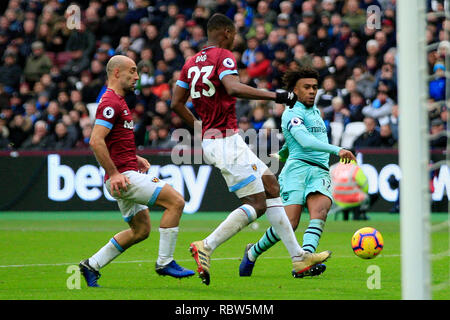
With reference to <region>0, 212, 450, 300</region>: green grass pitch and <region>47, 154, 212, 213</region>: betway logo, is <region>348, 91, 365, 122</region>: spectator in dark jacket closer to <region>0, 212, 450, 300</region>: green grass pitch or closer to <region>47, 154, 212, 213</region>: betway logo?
<region>0, 212, 450, 300</region>: green grass pitch

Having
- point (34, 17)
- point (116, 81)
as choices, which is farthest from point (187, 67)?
point (34, 17)

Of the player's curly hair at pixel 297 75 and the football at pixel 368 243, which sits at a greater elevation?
the player's curly hair at pixel 297 75

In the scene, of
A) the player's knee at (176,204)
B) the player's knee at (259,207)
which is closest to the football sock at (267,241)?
the player's knee at (259,207)

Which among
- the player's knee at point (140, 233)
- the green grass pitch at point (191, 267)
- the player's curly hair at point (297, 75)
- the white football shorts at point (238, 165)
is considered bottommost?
the green grass pitch at point (191, 267)

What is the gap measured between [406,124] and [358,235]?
4.12 meters

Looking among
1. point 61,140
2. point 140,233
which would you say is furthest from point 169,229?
point 61,140

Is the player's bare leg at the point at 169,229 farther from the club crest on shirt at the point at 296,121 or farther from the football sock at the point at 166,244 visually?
the club crest on shirt at the point at 296,121

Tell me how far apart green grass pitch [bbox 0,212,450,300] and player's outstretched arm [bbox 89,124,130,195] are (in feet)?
3.04

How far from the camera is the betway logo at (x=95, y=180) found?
17.6 meters

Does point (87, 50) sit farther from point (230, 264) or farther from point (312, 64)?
point (230, 264)

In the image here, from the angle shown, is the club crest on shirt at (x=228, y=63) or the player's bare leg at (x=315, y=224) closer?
the club crest on shirt at (x=228, y=63)

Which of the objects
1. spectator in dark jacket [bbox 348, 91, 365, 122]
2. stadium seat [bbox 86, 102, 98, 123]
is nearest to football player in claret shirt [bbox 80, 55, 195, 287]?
spectator in dark jacket [bbox 348, 91, 365, 122]

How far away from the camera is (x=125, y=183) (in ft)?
24.6

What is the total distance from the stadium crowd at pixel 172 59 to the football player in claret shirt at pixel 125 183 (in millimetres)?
8761
